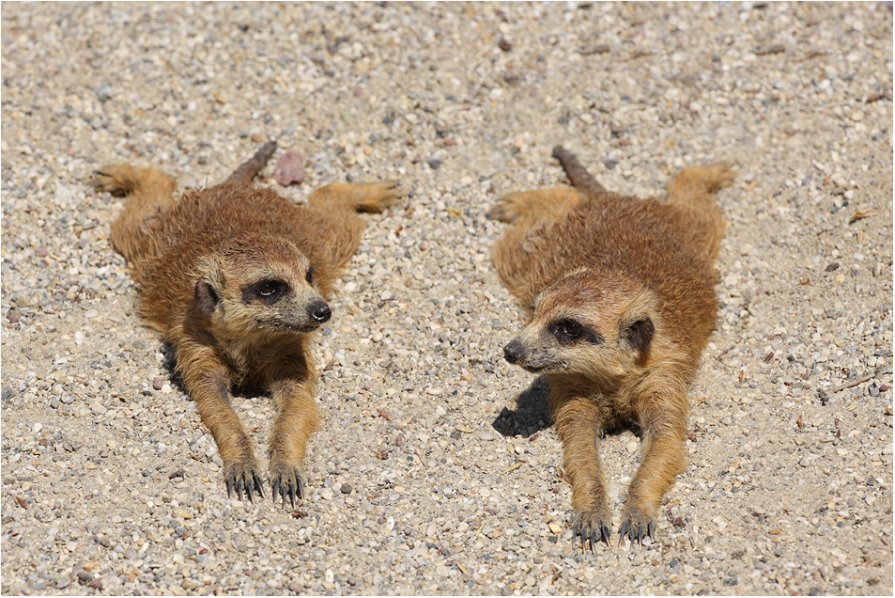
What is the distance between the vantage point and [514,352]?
6367 millimetres

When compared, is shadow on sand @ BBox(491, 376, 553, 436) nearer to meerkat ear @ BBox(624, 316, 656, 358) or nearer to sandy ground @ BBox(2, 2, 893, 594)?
sandy ground @ BBox(2, 2, 893, 594)

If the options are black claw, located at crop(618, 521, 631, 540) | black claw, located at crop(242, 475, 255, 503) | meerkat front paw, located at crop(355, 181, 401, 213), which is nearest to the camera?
black claw, located at crop(618, 521, 631, 540)

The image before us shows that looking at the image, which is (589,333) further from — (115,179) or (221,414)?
(115,179)

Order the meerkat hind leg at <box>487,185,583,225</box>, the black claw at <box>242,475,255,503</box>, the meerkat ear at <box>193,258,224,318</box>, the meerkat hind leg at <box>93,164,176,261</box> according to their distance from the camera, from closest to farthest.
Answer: the black claw at <box>242,475,255,503</box>
the meerkat ear at <box>193,258,224,318</box>
the meerkat hind leg at <box>93,164,176,261</box>
the meerkat hind leg at <box>487,185,583,225</box>

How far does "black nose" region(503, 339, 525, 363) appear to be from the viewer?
6.36 metres

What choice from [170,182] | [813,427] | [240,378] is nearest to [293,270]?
[240,378]

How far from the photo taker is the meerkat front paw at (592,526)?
239 inches

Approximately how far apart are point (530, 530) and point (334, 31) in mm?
5021

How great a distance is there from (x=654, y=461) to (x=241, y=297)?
2.46 meters

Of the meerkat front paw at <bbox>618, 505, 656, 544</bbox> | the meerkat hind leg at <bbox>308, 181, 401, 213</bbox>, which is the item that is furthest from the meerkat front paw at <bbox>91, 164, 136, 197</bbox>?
the meerkat front paw at <bbox>618, 505, 656, 544</bbox>

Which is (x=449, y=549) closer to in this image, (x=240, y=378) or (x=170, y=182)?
(x=240, y=378)

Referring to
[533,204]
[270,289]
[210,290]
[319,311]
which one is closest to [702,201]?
[533,204]

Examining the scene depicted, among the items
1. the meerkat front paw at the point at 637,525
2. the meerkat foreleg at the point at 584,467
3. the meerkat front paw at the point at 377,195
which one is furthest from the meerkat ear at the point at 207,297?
the meerkat front paw at the point at 637,525

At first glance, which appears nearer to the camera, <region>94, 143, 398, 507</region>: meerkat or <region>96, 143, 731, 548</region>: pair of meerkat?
<region>96, 143, 731, 548</region>: pair of meerkat
